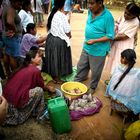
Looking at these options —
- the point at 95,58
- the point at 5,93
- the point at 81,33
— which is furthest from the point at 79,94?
the point at 81,33

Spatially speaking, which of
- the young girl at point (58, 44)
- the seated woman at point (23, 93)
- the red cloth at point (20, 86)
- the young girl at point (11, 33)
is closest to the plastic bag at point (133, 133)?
the seated woman at point (23, 93)

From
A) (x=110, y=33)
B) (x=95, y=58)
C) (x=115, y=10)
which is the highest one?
(x=110, y=33)

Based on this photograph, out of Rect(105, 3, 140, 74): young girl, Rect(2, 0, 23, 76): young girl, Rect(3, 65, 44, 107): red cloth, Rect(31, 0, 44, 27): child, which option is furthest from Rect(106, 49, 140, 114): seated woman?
Rect(31, 0, 44, 27): child

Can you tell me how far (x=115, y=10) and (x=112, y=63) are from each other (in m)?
10.3

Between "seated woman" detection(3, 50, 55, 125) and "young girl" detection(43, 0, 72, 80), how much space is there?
3.38 feet

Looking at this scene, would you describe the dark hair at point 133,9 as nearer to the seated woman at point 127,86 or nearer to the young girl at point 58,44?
the seated woman at point 127,86

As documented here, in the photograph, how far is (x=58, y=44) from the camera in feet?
14.7

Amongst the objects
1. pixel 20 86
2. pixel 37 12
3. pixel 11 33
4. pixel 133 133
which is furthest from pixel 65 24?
pixel 37 12

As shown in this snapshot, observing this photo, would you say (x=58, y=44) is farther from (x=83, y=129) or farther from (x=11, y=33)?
(x=83, y=129)

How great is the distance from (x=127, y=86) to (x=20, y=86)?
4.93 ft

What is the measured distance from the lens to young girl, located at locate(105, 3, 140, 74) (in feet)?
13.4

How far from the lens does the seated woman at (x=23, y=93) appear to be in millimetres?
3311

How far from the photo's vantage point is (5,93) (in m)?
3.35

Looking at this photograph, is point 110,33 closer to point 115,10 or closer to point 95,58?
point 95,58
